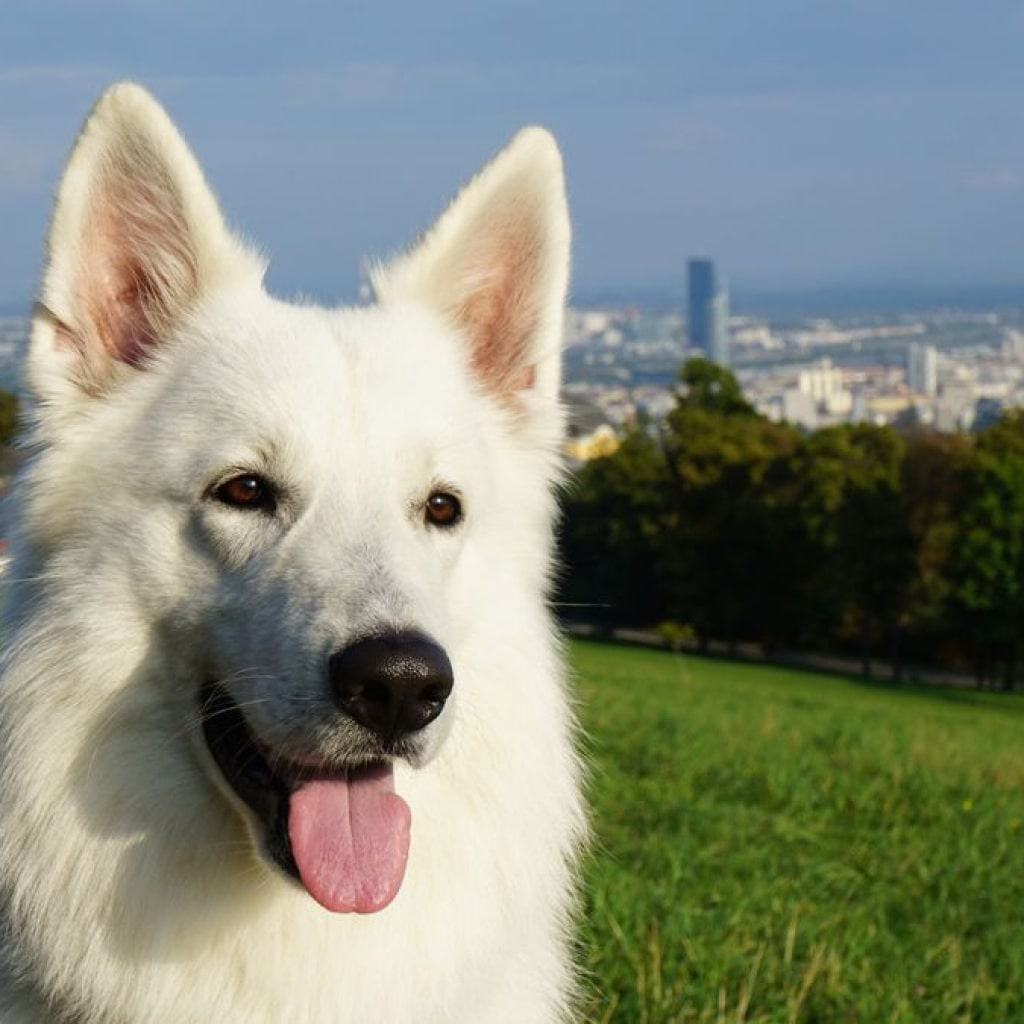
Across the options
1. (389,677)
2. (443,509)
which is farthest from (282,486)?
(389,677)

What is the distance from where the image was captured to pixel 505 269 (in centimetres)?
432

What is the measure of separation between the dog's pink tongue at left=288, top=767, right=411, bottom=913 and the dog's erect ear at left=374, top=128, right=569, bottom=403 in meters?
1.38

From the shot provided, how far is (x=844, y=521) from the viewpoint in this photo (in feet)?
186

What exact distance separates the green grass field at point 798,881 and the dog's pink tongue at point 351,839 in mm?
1414

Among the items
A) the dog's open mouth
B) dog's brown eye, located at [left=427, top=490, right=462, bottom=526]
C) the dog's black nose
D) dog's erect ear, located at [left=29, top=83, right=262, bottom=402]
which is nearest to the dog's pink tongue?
the dog's open mouth

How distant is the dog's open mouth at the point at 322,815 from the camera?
3346 millimetres

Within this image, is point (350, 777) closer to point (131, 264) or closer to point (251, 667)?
point (251, 667)

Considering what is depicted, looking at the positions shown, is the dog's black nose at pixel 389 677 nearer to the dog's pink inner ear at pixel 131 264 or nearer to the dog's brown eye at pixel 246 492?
the dog's brown eye at pixel 246 492

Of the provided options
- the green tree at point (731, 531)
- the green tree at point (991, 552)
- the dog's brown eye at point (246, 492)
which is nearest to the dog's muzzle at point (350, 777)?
the dog's brown eye at point (246, 492)

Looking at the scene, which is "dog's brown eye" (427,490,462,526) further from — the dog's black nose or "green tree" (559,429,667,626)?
"green tree" (559,429,667,626)

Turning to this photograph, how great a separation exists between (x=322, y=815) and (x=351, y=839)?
0.29 ft

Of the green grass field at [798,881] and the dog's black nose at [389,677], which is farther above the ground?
the dog's black nose at [389,677]

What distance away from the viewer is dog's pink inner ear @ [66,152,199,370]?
3.76 m

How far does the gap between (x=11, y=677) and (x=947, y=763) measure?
8.70 meters
